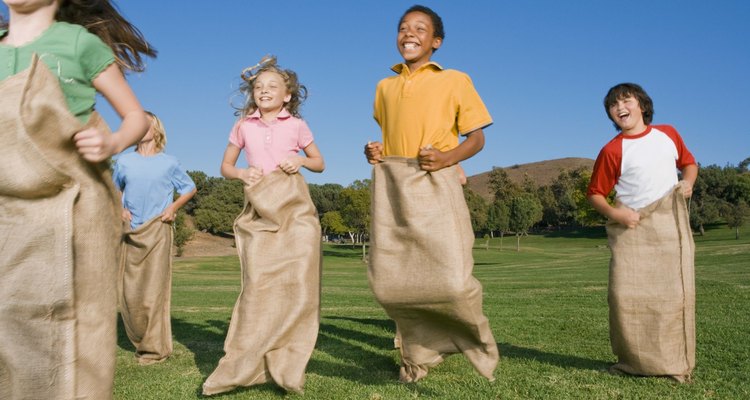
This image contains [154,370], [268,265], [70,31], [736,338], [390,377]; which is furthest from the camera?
[736,338]

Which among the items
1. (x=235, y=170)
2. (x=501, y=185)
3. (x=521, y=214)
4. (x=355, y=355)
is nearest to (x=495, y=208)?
(x=521, y=214)

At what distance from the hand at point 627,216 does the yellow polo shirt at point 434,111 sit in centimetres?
163

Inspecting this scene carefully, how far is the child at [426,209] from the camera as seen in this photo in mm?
4926

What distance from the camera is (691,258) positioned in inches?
229

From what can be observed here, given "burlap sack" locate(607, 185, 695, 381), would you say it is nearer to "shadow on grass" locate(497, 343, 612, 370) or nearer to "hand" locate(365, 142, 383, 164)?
"shadow on grass" locate(497, 343, 612, 370)

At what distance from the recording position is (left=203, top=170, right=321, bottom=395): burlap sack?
537 centimetres

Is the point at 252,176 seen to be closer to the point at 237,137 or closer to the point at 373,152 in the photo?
the point at 237,137

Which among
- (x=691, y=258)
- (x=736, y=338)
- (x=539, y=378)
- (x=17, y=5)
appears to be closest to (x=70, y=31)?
(x=17, y=5)

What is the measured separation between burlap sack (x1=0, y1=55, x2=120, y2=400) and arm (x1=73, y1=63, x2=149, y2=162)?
106 mm

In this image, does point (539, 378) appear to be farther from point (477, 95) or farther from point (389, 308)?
point (477, 95)

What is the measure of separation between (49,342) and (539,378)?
4.20 meters

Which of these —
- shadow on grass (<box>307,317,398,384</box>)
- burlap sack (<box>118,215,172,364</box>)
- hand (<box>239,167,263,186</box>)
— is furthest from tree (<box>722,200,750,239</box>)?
hand (<box>239,167,263,186</box>)

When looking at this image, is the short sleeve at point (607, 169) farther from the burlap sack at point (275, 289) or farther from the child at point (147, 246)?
the child at point (147, 246)

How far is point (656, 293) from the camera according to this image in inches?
229
